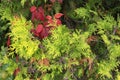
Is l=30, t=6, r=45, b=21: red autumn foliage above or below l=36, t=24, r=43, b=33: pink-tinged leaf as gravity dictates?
above

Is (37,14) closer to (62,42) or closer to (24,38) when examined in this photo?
(24,38)

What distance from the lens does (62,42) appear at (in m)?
3.17

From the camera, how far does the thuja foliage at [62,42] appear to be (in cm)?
316

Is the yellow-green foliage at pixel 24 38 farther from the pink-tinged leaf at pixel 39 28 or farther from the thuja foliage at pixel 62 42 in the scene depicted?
the pink-tinged leaf at pixel 39 28

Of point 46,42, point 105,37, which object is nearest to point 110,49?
point 105,37

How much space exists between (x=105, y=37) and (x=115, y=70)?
0.40 metres

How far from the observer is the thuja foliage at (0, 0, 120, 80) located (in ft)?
10.4

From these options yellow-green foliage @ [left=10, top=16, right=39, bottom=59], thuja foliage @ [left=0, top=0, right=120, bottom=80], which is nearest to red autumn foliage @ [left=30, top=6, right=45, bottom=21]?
thuja foliage @ [left=0, top=0, right=120, bottom=80]

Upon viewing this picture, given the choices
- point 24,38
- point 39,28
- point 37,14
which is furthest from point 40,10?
point 24,38

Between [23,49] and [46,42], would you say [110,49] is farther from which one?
[23,49]

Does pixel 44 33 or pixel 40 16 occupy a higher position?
pixel 40 16

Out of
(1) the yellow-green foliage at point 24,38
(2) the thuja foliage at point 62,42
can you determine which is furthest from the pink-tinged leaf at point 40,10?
(1) the yellow-green foliage at point 24,38

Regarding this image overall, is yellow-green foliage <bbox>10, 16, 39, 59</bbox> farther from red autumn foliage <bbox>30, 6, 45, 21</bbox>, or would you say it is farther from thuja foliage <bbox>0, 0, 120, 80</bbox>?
red autumn foliage <bbox>30, 6, 45, 21</bbox>

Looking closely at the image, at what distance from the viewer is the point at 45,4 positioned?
11.5 feet
